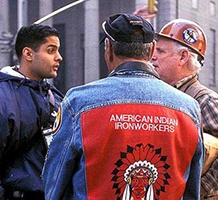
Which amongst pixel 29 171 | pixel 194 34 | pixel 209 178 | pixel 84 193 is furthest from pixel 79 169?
pixel 194 34

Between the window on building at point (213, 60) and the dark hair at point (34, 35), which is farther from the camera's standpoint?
the window on building at point (213, 60)

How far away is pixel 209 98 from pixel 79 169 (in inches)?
64.3

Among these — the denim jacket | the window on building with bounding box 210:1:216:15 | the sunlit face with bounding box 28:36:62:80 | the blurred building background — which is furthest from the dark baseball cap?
the window on building with bounding box 210:1:216:15

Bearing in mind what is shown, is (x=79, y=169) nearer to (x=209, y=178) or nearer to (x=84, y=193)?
(x=84, y=193)

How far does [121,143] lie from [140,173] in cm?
18

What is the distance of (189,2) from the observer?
144ft

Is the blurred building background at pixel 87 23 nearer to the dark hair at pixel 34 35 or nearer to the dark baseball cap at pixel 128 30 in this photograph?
the dark hair at pixel 34 35

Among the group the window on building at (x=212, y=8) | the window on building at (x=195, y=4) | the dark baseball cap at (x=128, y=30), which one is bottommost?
the window on building at (x=212, y=8)

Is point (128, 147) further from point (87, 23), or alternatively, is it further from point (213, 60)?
point (213, 60)

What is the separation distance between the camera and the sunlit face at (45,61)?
445cm

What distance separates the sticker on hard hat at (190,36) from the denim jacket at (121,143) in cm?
171

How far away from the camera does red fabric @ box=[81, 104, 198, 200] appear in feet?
9.96

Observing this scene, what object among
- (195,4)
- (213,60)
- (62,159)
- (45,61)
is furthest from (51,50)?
(213,60)

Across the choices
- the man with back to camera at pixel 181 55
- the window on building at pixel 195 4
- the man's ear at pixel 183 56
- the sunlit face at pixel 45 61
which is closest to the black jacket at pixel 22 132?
the sunlit face at pixel 45 61
